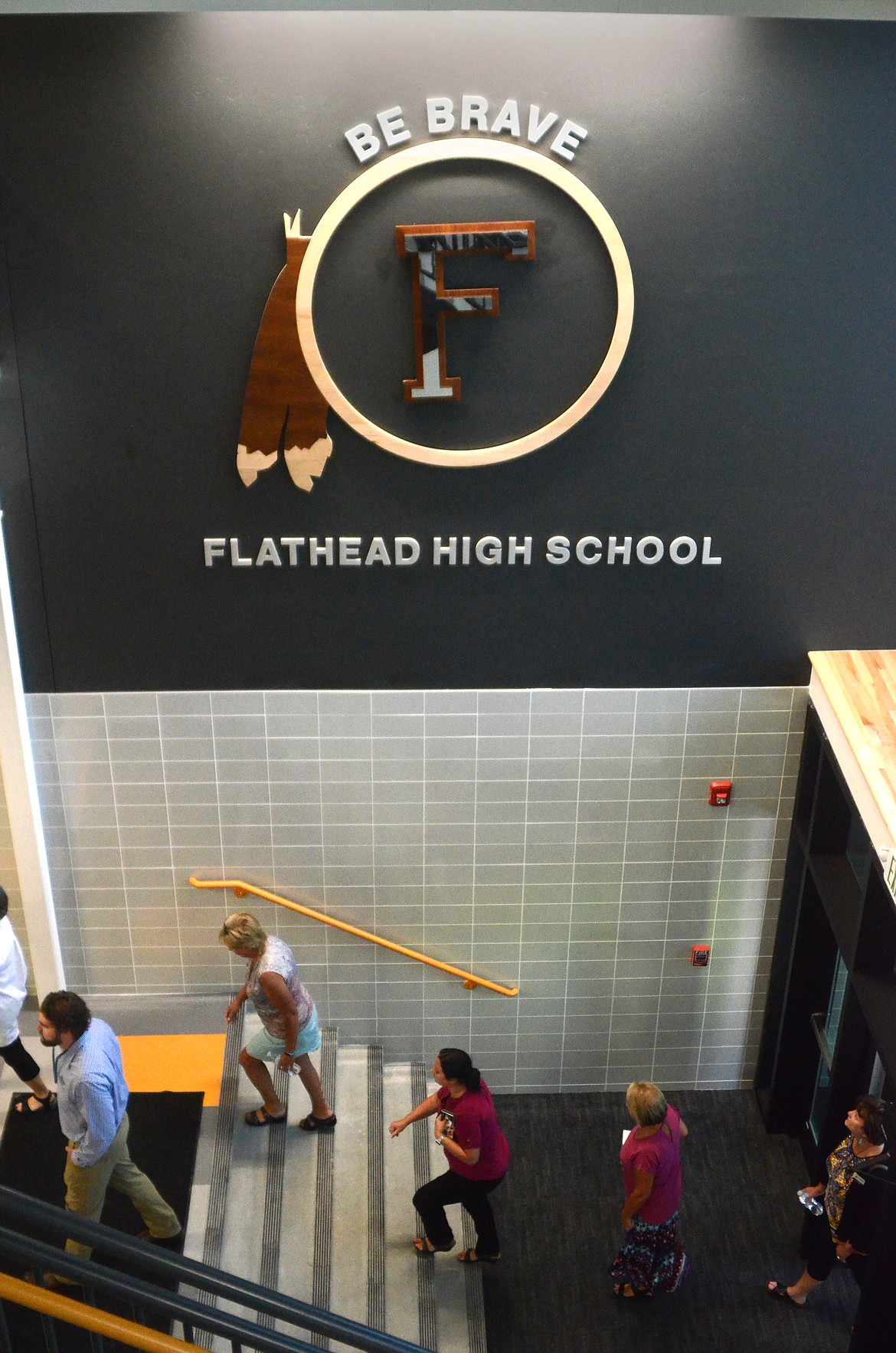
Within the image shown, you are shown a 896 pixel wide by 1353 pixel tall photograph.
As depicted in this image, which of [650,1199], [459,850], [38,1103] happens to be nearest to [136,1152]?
[38,1103]

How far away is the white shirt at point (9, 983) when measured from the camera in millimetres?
5445

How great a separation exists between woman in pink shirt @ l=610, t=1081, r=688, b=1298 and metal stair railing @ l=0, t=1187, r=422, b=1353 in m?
2.03

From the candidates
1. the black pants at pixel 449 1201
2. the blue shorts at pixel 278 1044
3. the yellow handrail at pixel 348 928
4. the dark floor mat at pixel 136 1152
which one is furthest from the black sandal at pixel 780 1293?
the dark floor mat at pixel 136 1152

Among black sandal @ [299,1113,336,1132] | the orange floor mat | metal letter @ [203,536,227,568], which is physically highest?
metal letter @ [203,536,227,568]

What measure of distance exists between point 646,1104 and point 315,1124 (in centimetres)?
181

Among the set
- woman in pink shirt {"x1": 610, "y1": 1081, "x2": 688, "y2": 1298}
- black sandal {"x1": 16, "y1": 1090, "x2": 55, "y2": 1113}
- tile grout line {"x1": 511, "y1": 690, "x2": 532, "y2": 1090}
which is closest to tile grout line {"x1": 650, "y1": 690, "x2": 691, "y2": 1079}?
tile grout line {"x1": 511, "y1": 690, "x2": 532, "y2": 1090}

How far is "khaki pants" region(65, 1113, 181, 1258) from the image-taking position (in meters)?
4.84

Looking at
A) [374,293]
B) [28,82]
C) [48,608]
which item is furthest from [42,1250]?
[28,82]

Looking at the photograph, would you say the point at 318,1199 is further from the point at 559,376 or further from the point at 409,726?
the point at 559,376

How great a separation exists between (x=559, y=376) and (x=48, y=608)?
263 cm

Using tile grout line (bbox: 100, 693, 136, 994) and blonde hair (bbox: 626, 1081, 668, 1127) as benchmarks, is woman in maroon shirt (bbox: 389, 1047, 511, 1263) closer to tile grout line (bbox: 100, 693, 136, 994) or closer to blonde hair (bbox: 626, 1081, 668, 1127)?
blonde hair (bbox: 626, 1081, 668, 1127)

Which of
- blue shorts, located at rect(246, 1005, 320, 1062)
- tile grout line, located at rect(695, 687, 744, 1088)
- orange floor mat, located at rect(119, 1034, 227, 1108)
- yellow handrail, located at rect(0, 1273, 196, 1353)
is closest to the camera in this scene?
yellow handrail, located at rect(0, 1273, 196, 1353)

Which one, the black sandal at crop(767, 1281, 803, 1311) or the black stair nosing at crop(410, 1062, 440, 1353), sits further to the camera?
the black sandal at crop(767, 1281, 803, 1311)

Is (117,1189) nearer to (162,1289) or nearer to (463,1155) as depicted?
(463,1155)
